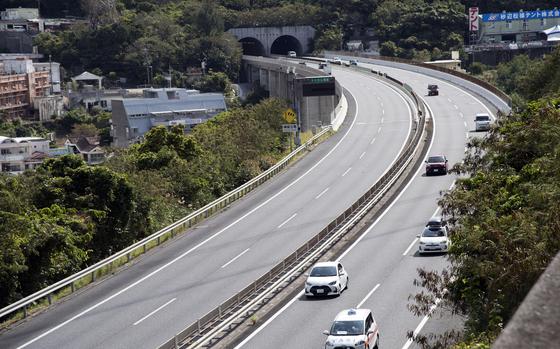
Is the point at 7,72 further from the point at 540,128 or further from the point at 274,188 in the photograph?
the point at 540,128

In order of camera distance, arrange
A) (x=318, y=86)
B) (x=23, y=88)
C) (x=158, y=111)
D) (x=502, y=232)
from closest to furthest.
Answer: (x=502, y=232) < (x=318, y=86) < (x=158, y=111) < (x=23, y=88)

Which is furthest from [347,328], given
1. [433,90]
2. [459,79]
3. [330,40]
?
[330,40]

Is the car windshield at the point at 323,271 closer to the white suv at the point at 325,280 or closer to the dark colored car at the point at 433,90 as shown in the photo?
the white suv at the point at 325,280

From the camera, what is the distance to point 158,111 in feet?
410

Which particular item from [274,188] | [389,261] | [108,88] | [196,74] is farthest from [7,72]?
[389,261]

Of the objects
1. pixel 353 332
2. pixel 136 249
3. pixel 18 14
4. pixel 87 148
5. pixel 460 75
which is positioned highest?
pixel 18 14

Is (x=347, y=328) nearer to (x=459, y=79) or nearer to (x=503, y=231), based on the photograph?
(x=503, y=231)

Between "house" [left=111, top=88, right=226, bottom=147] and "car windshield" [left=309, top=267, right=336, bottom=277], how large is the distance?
288ft

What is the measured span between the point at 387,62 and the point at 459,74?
27.0 meters

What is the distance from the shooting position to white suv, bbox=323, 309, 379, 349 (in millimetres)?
24047

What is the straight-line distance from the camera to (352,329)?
24531 millimetres

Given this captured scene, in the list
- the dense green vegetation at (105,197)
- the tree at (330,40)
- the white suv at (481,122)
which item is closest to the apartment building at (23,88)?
the tree at (330,40)

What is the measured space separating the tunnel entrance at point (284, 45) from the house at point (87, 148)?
189ft

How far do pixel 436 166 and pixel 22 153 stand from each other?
60963 mm
